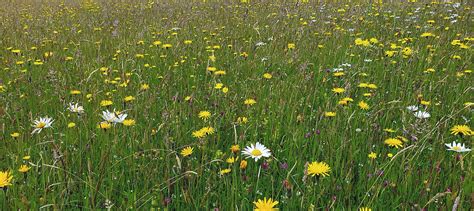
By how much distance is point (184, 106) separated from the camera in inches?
100

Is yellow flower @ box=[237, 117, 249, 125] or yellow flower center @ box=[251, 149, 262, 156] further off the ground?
yellow flower center @ box=[251, 149, 262, 156]

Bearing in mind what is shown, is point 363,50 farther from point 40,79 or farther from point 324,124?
point 40,79

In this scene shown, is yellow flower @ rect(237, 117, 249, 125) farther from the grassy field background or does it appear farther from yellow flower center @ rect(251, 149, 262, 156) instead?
yellow flower center @ rect(251, 149, 262, 156)

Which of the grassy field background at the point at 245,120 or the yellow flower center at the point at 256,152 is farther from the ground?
the yellow flower center at the point at 256,152

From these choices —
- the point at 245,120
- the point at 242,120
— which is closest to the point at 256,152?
the point at 245,120

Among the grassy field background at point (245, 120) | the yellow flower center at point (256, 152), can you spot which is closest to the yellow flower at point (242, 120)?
the grassy field background at point (245, 120)

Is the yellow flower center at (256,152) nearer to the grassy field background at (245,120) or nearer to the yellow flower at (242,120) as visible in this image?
the grassy field background at (245,120)

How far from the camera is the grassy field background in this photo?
1608 millimetres

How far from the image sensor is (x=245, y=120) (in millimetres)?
2127

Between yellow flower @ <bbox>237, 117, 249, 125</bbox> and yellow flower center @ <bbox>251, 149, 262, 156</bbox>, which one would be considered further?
yellow flower @ <bbox>237, 117, 249, 125</bbox>

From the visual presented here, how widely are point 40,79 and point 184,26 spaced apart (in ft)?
9.02

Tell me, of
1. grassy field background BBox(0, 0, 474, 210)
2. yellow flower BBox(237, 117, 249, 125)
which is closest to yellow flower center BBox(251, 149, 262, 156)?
grassy field background BBox(0, 0, 474, 210)

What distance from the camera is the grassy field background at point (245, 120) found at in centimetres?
161

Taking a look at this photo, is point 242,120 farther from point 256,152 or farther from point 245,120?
point 256,152
